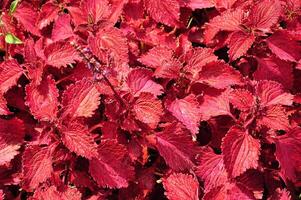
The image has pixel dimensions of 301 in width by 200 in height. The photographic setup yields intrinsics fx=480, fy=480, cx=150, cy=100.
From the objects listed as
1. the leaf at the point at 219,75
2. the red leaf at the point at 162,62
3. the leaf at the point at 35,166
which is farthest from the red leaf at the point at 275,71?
the leaf at the point at 35,166

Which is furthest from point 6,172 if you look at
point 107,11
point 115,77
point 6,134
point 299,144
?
point 299,144

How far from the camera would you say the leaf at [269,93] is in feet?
6.16

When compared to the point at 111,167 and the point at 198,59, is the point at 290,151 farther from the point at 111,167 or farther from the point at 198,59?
the point at 111,167

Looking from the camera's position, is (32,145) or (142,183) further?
(142,183)

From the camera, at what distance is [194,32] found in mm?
2211

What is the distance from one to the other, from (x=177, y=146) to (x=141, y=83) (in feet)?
0.95

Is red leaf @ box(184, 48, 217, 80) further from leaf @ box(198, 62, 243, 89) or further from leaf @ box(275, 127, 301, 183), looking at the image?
leaf @ box(275, 127, 301, 183)

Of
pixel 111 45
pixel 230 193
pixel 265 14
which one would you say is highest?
pixel 265 14

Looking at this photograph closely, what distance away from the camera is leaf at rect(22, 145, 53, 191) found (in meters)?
1.72

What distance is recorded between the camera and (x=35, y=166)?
5.71ft

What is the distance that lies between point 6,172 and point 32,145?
273 millimetres

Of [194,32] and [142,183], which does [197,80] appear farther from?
[142,183]

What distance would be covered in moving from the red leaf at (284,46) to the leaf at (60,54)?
81 centimetres

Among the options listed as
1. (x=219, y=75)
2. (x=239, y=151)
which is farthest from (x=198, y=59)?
(x=239, y=151)
